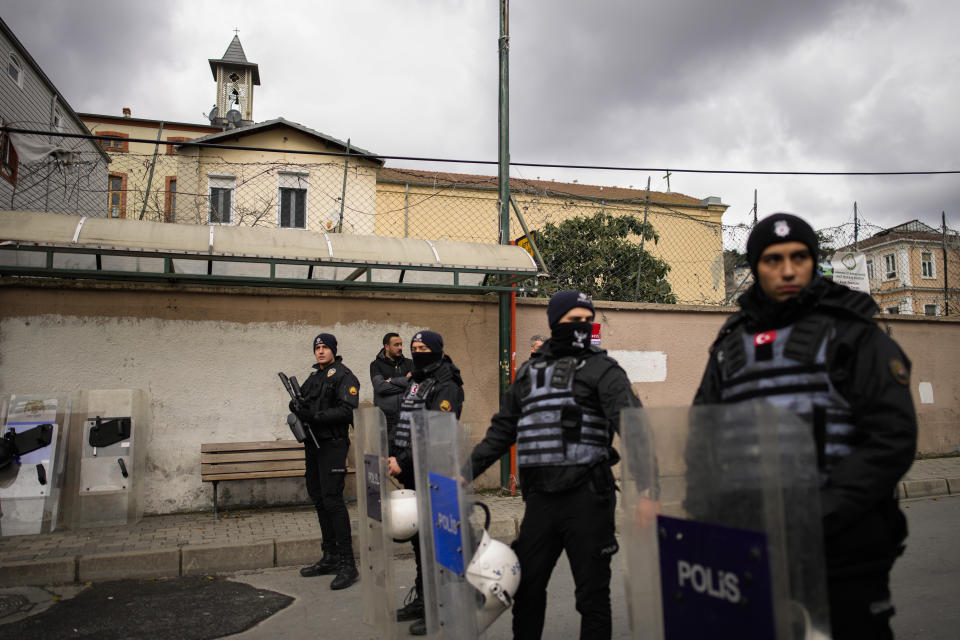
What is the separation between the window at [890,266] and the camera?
1460 centimetres

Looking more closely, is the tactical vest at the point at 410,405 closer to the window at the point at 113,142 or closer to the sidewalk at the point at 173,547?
the sidewalk at the point at 173,547

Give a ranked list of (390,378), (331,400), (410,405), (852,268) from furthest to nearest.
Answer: (852,268) < (390,378) < (331,400) < (410,405)

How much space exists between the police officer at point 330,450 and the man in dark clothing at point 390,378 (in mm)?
517

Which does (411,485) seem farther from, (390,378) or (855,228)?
(855,228)

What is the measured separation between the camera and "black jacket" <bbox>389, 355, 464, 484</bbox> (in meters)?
4.47

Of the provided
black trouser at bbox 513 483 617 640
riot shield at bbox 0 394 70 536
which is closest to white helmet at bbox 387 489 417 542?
black trouser at bbox 513 483 617 640

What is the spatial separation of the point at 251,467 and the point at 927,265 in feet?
42.1

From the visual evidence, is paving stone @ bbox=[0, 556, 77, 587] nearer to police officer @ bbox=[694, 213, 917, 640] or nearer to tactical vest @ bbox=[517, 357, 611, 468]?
tactical vest @ bbox=[517, 357, 611, 468]

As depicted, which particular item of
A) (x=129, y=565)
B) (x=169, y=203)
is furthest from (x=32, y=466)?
(x=169, y=203)

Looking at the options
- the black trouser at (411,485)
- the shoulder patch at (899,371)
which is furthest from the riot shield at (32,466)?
the shoulder patch at (899,371)

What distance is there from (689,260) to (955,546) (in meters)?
6.85

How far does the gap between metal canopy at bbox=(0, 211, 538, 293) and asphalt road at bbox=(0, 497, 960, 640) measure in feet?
10.2

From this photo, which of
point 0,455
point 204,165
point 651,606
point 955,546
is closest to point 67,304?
point 0,455

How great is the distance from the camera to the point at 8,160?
32.6 ft
